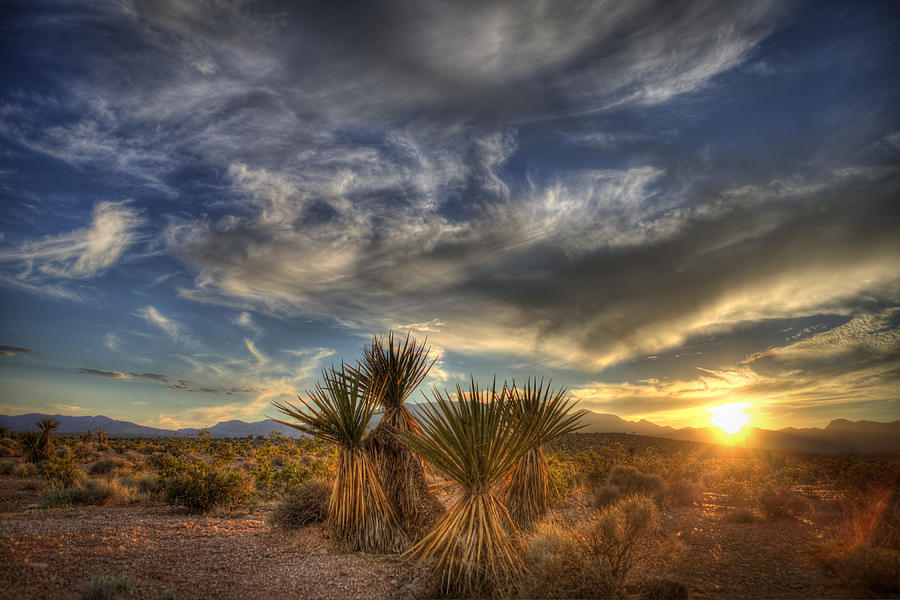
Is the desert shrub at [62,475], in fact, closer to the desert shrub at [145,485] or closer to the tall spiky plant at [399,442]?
the desert shrub at [145,485]

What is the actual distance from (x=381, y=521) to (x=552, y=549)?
11.0 feet

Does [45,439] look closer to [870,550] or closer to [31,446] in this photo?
[31,446]

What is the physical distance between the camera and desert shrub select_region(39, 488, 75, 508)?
448 inches

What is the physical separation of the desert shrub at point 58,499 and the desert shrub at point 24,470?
Result: 362 inches

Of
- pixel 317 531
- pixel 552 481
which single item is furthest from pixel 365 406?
pixel 552 481

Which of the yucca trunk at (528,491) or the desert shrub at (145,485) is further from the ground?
the yucca trunk at (528,491)

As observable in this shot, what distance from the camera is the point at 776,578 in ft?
19.1

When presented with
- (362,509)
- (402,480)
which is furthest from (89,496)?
(402,480)

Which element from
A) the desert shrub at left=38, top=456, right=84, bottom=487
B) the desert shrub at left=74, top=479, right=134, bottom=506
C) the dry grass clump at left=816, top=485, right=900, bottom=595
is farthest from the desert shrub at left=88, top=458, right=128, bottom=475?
the dry grass clump at left=816, top=485, right=900, bottom=595

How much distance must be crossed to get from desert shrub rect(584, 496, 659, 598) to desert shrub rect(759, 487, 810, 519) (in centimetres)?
537

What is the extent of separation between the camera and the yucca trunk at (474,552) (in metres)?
5.64

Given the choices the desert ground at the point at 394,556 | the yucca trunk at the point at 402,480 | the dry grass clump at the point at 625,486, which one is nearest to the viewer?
the desert ground at the point at 394,556

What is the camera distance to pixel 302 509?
368 inches

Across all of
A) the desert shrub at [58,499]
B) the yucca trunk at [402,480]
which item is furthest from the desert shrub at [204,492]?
the yucca trunk at [402,480]
